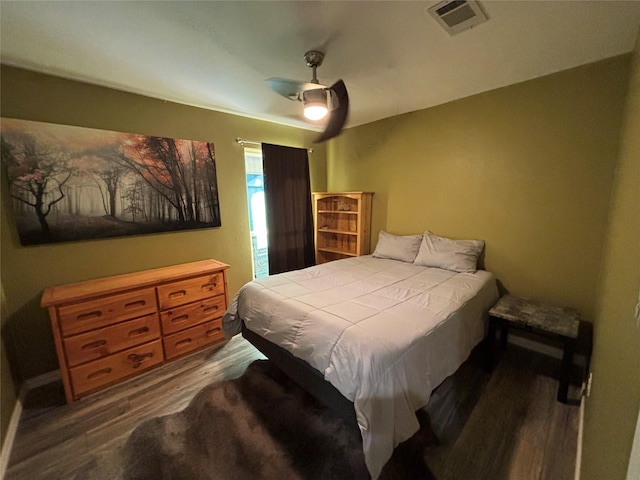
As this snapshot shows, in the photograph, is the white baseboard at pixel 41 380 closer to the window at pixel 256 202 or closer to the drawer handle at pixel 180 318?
the drawer handle at pixel 180 318

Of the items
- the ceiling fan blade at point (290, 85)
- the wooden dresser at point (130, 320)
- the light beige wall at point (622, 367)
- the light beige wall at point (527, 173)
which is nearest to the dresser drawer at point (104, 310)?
the wooden dresser at point (130, 320)

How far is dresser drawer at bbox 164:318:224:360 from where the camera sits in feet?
7.39

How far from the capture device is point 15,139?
1.83m

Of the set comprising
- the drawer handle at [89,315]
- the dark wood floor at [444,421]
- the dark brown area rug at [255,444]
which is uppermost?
the drawer handle at [89,315]

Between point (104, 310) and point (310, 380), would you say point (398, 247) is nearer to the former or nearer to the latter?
point (310, 380)

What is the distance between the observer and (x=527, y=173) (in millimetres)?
2299

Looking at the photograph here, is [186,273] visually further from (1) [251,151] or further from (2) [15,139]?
(1) [251,151]

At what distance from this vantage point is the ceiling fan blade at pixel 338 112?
65.9 inches

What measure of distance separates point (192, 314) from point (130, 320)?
47 cm

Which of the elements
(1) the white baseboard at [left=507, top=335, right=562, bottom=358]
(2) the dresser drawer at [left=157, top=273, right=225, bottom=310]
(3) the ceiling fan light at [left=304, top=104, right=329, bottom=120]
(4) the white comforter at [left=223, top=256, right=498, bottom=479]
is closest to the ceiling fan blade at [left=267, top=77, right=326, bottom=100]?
(3) the ceiling fan light at [left=304, top=104, right=329, bottom=120]

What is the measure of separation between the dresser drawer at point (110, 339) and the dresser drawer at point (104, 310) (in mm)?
48

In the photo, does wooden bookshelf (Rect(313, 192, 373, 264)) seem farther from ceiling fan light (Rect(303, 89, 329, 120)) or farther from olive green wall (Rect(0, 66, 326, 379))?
ceiling fan light (Rect(303, 89, 329, 120))

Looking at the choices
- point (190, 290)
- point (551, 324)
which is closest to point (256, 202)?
point (190, 290)

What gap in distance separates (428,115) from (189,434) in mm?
3599
